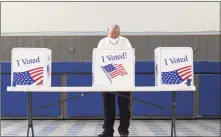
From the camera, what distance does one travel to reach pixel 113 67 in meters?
3.95

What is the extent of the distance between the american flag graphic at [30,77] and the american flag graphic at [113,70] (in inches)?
25.4

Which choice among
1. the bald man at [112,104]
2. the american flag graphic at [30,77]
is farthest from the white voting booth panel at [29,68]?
the bald man at [112,104]

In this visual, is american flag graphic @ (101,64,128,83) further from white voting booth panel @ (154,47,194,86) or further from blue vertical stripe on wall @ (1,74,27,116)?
blue vertical stripe on wall @ (1,74,27,116)

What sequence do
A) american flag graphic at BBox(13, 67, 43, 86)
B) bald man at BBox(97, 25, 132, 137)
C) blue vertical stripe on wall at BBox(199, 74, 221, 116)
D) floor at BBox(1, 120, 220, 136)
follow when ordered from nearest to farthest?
american flag graphic at BBox(13, 67, 43, 86)
bald man at BBox(97, 25, 132, 137)
floor at BBox(1, 120, 220, 136)
blue vertical stripe on wall at BBox(199, 74, 221, 116)

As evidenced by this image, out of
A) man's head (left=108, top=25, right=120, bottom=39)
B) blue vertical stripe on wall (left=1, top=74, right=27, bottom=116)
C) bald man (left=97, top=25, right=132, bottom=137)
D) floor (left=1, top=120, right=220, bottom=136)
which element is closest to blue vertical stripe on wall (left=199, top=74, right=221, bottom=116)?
floor (left=1, top=120, right=220, bottom=136)

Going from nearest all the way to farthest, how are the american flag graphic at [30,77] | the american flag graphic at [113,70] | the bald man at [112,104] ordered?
the american flag graphic at [113,70] → the american flag graphic at [30,77] → the bald man at [112,104]

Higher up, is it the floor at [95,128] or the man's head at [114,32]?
the man's head at [114,32]

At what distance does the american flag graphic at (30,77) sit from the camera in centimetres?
405

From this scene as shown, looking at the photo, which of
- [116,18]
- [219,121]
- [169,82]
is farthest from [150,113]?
[169,82]

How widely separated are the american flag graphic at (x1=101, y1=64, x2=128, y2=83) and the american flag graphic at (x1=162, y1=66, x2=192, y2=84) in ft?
1.40

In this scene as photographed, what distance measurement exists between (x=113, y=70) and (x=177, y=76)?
65 cm

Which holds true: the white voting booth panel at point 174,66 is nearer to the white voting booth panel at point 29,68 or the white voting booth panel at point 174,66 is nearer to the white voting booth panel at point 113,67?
the white voting booth panel at point 113,67

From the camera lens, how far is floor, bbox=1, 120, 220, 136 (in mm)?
5004

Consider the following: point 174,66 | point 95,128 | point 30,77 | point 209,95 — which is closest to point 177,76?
point 174,66
